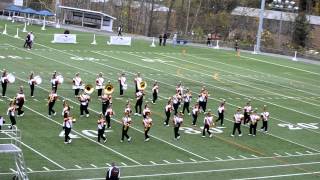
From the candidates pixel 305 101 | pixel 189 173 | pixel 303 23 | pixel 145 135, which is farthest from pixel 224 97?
pixel 303 23

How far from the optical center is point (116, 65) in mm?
46969

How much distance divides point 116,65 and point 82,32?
2137 centimetres

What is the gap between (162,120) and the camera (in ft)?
103

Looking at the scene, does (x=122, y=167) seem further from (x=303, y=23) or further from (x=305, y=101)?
(x=303, y=23)

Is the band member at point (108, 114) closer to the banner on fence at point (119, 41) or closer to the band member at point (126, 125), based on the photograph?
the band member at point (126, 125)

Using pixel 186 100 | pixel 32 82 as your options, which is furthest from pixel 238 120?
pixel 32 82

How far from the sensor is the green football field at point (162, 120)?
23922 millimetres

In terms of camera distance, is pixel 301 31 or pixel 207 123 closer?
pixel 207 123

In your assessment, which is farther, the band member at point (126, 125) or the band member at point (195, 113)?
the band member at point (195, 113)

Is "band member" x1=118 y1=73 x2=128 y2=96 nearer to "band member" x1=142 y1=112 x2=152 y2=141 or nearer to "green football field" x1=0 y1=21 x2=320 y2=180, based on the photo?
"green football field" x1=0 y1=21 x2=320 y2=180

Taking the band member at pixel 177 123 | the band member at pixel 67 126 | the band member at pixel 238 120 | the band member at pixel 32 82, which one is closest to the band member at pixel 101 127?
the band member at pixel 67 126

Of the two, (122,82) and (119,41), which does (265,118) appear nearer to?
(122,82)

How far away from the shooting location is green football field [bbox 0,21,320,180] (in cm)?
2392

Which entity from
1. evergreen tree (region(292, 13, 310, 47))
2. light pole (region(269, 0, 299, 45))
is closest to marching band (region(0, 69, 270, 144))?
light pole (region(269, 0, 299, 45))
